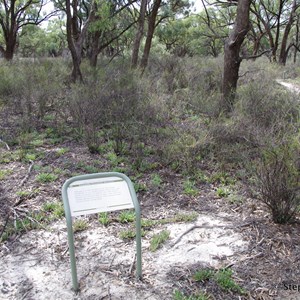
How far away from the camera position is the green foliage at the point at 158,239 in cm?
324

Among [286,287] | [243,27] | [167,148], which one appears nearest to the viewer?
[286,287]

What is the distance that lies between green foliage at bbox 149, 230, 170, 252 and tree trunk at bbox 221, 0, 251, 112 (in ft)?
13.5

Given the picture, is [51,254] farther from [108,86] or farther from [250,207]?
[108,86]

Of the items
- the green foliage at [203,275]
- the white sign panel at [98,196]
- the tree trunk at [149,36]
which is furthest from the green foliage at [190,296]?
the tree trunk at [149,36]

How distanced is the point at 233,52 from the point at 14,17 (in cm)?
1506

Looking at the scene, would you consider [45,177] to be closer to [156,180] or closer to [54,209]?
[54,209]

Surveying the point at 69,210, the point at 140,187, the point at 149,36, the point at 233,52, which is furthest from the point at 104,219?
the point at 149,36

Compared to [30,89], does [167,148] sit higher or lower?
lower

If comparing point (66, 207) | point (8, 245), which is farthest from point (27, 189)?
point (66, 207)

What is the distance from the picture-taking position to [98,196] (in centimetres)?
251

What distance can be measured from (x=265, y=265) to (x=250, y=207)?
103cm

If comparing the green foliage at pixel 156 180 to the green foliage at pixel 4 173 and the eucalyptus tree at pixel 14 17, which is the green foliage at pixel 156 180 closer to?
the green foliage at pixel 4 173

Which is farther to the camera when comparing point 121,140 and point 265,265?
point 121,140

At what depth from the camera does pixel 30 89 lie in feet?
24.1
